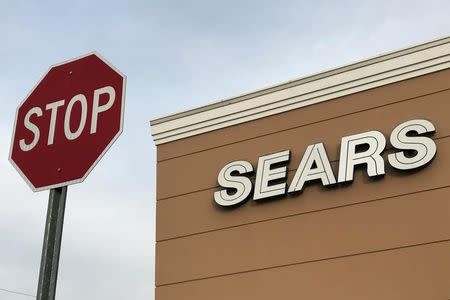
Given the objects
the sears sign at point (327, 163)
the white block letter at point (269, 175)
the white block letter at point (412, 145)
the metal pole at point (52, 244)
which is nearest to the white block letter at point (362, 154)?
the sears sign at point (327, 163)

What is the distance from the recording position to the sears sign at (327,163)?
29.3ft

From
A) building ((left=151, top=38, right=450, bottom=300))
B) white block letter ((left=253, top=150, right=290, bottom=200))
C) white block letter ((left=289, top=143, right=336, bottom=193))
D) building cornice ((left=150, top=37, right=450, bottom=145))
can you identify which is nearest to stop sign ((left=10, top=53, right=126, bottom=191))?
building ((left=151, top=38, right=450, bottom=300))

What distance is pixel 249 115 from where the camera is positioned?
35.0 ft

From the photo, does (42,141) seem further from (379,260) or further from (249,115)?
(249,115)

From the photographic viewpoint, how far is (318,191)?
9523 millimetres

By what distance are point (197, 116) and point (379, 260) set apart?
13.3ft

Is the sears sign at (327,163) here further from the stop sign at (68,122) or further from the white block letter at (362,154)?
the stop sign at (68,122)

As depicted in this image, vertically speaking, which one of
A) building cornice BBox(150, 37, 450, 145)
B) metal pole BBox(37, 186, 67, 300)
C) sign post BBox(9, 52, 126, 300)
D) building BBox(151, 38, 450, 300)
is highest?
building cornice BBox(150, 37, 450, 145)

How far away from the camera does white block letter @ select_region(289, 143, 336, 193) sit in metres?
9.46

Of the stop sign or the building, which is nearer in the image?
the stop sign

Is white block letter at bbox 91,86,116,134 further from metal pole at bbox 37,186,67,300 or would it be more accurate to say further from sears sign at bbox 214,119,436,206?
sears sign at bbox 214,119,436,206

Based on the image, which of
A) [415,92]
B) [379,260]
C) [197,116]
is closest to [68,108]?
[379,260]

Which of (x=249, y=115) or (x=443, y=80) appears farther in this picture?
(x=249, y=115)

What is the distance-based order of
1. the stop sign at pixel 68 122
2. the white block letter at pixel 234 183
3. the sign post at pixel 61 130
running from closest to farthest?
the sign post at pixel 61 130
the stop sign at pixel 68 122
the white block letter at pixel 234 183
